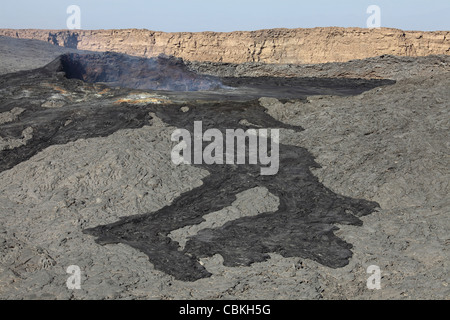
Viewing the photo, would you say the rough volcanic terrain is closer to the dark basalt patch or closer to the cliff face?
the dark basalt patch

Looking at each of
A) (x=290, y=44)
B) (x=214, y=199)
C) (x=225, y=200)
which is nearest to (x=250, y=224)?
(x=225, y=200)

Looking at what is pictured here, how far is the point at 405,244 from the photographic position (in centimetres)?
896

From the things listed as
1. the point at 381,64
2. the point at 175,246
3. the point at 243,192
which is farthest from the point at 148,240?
the point at 381,64

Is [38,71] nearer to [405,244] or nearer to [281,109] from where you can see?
[281,109]

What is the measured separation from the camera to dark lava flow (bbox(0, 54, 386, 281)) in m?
9.09

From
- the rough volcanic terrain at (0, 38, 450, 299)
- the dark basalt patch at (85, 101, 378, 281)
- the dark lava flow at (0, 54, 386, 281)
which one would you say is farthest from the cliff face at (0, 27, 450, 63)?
the dark basalt patch at (85, 101, 378, 281)

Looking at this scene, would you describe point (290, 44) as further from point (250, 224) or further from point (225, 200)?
point (250, 224)

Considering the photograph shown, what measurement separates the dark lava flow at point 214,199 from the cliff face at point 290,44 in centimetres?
2411

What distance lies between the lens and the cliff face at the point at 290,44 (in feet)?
120

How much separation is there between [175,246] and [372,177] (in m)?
5.64

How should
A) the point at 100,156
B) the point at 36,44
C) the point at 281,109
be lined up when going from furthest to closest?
the point at 36,44
the point at 281,109
the point at 100,156

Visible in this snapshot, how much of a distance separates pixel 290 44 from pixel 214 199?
3252cm

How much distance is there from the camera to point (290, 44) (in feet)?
136

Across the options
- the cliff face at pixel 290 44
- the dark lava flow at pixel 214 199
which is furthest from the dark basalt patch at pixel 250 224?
the cliff face at pixel 290 44
